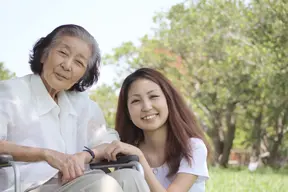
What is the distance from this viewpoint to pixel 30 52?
2.50 meters

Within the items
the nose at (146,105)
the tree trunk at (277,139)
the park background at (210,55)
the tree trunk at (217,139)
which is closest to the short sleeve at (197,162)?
the nose at (146,105)

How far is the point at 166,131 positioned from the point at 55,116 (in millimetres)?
525

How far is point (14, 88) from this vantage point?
225 cm

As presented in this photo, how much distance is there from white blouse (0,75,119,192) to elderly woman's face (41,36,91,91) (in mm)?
79

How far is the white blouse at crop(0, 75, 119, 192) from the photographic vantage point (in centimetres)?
219

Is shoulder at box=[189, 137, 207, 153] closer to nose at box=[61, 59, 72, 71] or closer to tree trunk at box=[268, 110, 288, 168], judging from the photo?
nose at box=[61, 59, 72, 71]

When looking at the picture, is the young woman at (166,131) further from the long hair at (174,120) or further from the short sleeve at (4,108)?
the short sleeve at (4,108)

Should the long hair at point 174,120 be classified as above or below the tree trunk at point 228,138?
above

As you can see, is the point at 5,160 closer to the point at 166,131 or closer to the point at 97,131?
the point at 97,131

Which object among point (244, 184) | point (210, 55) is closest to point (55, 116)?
point (244, 184)

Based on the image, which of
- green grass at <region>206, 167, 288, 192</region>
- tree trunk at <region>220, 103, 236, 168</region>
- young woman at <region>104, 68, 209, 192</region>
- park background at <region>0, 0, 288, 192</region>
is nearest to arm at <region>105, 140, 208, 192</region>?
young woman at <region>104, 68, 209, 192</region>

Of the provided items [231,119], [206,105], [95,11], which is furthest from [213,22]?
[95,11]

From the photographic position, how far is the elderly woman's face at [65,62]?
7.53 ft

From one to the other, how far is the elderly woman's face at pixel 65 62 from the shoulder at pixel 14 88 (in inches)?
3.9
